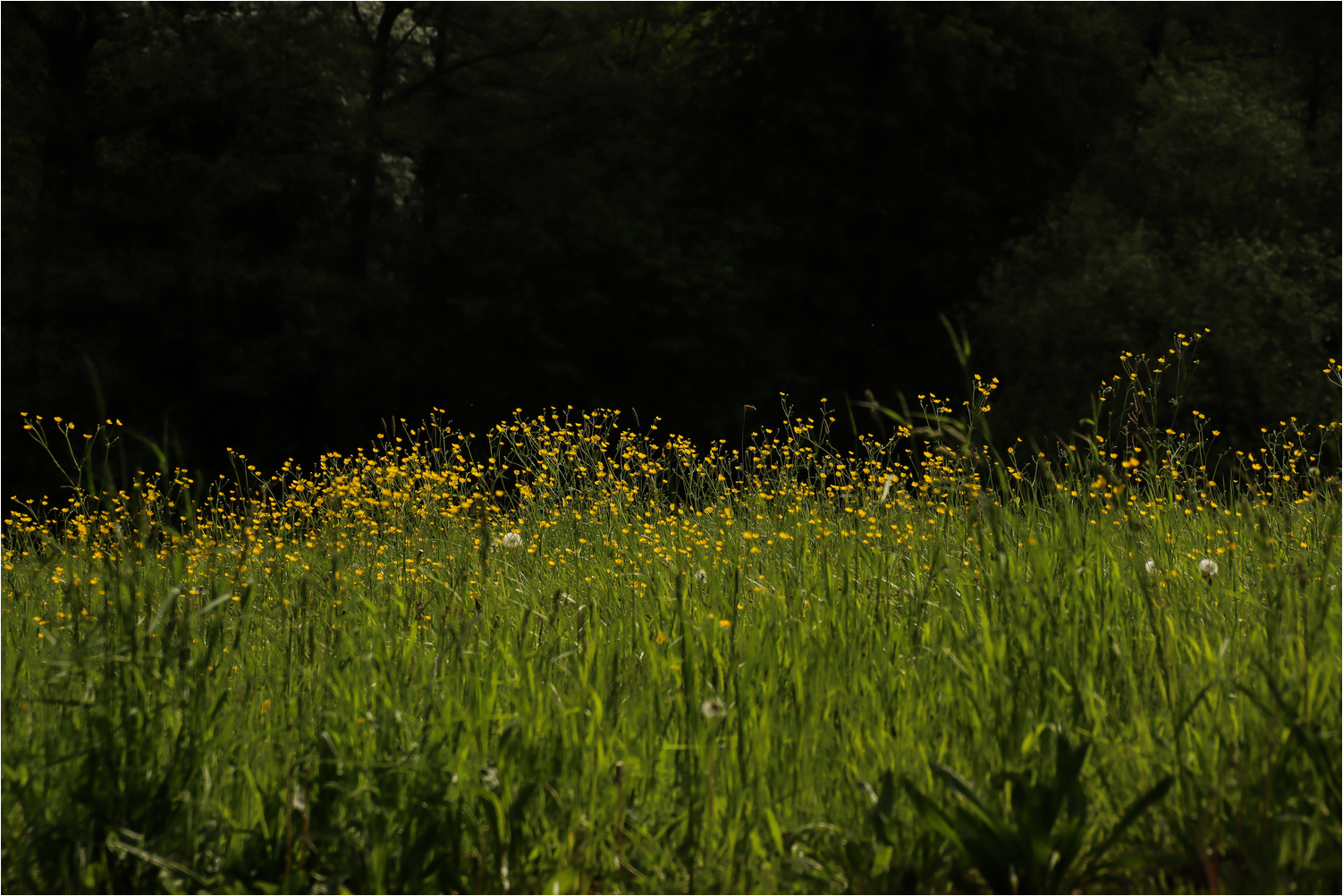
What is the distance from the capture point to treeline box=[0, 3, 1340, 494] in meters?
17.1

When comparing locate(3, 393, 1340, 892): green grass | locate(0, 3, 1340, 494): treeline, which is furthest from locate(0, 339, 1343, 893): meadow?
locate(0, 3, 1340, 494): treeline

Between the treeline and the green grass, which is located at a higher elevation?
the treeline

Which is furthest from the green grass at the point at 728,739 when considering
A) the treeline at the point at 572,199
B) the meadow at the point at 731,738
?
the treeline at the point at 572,199

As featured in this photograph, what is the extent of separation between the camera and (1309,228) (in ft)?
52.9

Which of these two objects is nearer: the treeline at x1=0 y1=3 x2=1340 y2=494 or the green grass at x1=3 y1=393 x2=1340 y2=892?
the green grass at x1=3 y1=393 x2=1340 y2=892

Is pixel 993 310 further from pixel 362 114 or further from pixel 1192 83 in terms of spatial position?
pixel 362 114

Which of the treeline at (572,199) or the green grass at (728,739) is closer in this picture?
the green grass at (728,739)

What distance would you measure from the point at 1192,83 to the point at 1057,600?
15.8 meters

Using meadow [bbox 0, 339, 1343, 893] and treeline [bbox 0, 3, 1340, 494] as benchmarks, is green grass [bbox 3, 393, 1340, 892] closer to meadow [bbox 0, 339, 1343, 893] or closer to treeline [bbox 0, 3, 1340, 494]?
meadow [bbox 0, 339, 1343, 893]

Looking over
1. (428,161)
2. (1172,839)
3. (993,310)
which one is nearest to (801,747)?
(1172,839)

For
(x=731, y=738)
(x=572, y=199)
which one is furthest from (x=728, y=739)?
(x=572, y=199)

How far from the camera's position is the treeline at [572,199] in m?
17.1

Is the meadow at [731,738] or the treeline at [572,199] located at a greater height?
the treeline at [572,199]

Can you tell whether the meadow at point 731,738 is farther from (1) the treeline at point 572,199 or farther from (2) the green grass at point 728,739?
(1) the treeline at point 572,199
